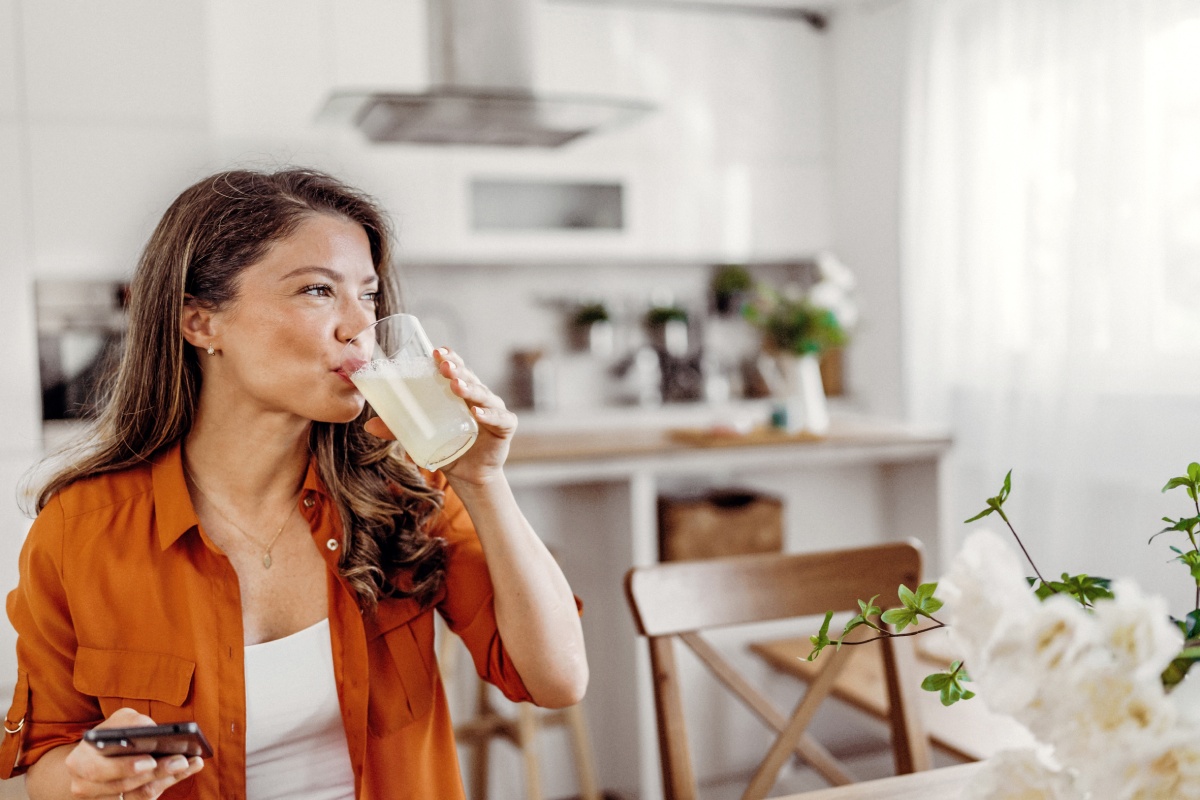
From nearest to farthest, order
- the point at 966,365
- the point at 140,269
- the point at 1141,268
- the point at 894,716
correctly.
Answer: the point at 140,269, the point at 894,716, the point at 1141,268, the point at 966,365

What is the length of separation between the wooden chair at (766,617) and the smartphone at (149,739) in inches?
24.1

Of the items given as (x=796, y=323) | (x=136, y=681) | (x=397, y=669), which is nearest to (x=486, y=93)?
(x=796, y=323)

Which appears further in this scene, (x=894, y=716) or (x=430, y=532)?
(x=894, y=716)

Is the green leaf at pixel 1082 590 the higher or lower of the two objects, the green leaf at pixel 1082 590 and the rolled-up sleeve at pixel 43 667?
the higher

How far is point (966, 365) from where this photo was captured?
3348mm

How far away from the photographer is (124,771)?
2.96 feet

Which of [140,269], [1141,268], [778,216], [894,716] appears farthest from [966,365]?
[140,269]

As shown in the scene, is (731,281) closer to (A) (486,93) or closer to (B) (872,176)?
(B) (872,176)

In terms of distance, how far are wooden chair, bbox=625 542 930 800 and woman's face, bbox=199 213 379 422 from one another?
0.46 m

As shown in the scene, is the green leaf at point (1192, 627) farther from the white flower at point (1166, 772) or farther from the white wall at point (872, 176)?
the white wall at point (872, 176)

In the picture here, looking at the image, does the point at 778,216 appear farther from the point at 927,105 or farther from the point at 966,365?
the point at 966,365

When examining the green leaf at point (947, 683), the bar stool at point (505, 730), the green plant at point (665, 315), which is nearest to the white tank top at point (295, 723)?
the green leaf at point (947, 683)

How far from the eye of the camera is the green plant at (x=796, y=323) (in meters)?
3.12

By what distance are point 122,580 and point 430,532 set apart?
1.21ft
